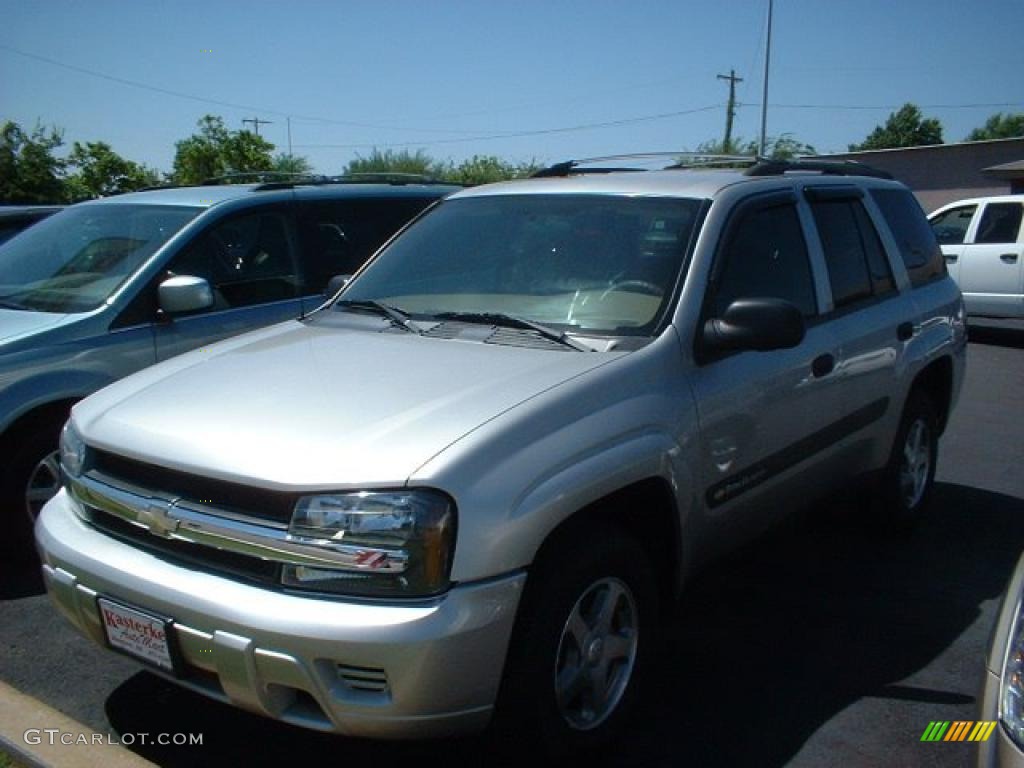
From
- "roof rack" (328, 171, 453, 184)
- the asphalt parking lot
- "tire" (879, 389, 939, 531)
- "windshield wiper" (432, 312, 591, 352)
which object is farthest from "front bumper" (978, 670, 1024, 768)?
"roof rack" (328, 171, 453, 184)

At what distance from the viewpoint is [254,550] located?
2.68m

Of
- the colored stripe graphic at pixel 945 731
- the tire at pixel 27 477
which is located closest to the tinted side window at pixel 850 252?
the colored stripe graphic at pixel 945 731

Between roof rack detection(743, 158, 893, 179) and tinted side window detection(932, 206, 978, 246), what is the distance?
9.27m

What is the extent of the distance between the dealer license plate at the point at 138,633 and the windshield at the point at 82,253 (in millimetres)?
2417

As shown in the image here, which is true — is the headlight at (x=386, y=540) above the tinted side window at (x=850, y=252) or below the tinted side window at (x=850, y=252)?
below

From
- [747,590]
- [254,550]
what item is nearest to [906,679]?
[747,590]

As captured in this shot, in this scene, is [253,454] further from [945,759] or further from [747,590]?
[747,590]

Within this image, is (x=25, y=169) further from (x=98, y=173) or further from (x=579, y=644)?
(x=579, y=644)

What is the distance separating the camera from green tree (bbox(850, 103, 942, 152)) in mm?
90125

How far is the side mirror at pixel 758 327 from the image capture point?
3361 millimetres

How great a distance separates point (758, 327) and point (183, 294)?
115 inches

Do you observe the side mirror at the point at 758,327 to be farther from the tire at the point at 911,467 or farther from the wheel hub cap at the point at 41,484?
the wheel hub cap at the point at 41,484

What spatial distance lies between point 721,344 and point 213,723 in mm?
2158

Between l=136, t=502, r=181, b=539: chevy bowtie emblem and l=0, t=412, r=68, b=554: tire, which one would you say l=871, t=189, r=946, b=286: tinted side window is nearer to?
l=136, t=502, r=181, b=539: chevy bowtie emblem
